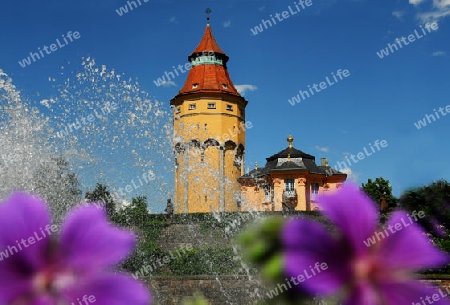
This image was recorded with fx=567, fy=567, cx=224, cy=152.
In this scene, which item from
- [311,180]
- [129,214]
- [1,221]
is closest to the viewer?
[1,221]

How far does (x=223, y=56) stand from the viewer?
50188 mm

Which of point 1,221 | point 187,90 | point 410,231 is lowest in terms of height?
point 410,231

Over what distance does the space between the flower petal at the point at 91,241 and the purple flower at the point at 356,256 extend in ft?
0.35

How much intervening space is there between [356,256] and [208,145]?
4355 cm

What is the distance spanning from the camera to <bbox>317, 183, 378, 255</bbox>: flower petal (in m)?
0.36

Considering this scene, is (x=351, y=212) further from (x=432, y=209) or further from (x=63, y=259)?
(x=432, y=209)

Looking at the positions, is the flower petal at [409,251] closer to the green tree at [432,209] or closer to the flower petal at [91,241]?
the green tree at [432,209]

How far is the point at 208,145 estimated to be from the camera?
144 feet

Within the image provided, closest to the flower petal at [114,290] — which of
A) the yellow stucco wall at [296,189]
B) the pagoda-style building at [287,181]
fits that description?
the pagoda-style building at [287,181]

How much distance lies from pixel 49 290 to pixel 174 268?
72.8 ft

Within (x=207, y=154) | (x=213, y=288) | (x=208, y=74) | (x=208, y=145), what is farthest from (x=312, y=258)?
(x=208, y=74)

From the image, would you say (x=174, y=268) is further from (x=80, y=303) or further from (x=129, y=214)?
(x=80, y=303)

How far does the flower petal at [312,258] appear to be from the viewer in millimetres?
351

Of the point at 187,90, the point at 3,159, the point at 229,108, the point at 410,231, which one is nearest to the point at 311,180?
the point at 229,108
